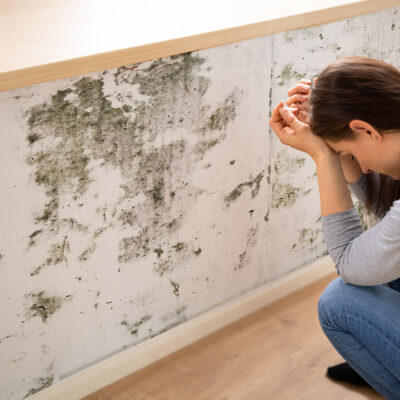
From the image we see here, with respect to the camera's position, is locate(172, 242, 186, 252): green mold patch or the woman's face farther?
locate(172, 242, 186, 252): green mold patch

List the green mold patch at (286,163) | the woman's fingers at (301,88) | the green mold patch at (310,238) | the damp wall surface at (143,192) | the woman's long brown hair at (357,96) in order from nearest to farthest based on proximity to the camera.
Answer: the woman's long brown hair at (357,96)
the damp wall surface at (143,192)
the woman's fingers at (301,88)
the green mold patch at (286,163)
the green mold patch at (310,238)

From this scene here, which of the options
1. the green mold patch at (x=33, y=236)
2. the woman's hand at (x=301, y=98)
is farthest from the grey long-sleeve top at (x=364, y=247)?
the green mold patch at (x=33, y=236)

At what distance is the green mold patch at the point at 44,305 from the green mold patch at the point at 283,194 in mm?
586

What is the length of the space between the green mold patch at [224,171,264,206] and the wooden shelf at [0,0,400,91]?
35 cm

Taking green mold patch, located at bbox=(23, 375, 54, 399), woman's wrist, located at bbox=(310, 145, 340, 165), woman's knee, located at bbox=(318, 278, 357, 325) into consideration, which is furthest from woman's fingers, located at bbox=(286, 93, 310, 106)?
green mold patch, located at bbox=(23, 375, 54, 399)

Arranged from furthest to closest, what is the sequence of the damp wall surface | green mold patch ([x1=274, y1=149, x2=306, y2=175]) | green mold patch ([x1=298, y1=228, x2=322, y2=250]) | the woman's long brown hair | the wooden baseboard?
1. green mold patch ([x1=298, y1=228, x2=322, y2=250])
2. green mold patch ([x1=274, y1=149, x2=306, y2=175])
3. the wooden baseboard
4. the damp wall surface
5. the woman's long brown hair

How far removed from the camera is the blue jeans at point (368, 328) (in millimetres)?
1113

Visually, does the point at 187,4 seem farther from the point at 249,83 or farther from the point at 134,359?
the point at 134,359

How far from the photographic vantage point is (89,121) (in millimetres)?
1116

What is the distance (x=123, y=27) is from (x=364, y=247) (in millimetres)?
665

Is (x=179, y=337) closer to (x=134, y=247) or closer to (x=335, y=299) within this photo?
(x=134, y=247)

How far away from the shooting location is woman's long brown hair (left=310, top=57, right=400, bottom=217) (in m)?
0.99

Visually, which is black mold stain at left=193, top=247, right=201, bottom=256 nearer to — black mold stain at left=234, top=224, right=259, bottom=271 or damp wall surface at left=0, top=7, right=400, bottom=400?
damp wall surface at left=0, top=7, right=400, bottom=400

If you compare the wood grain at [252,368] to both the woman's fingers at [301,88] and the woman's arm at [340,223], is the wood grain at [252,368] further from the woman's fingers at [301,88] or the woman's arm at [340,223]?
the woman's fingers at [301,88]
